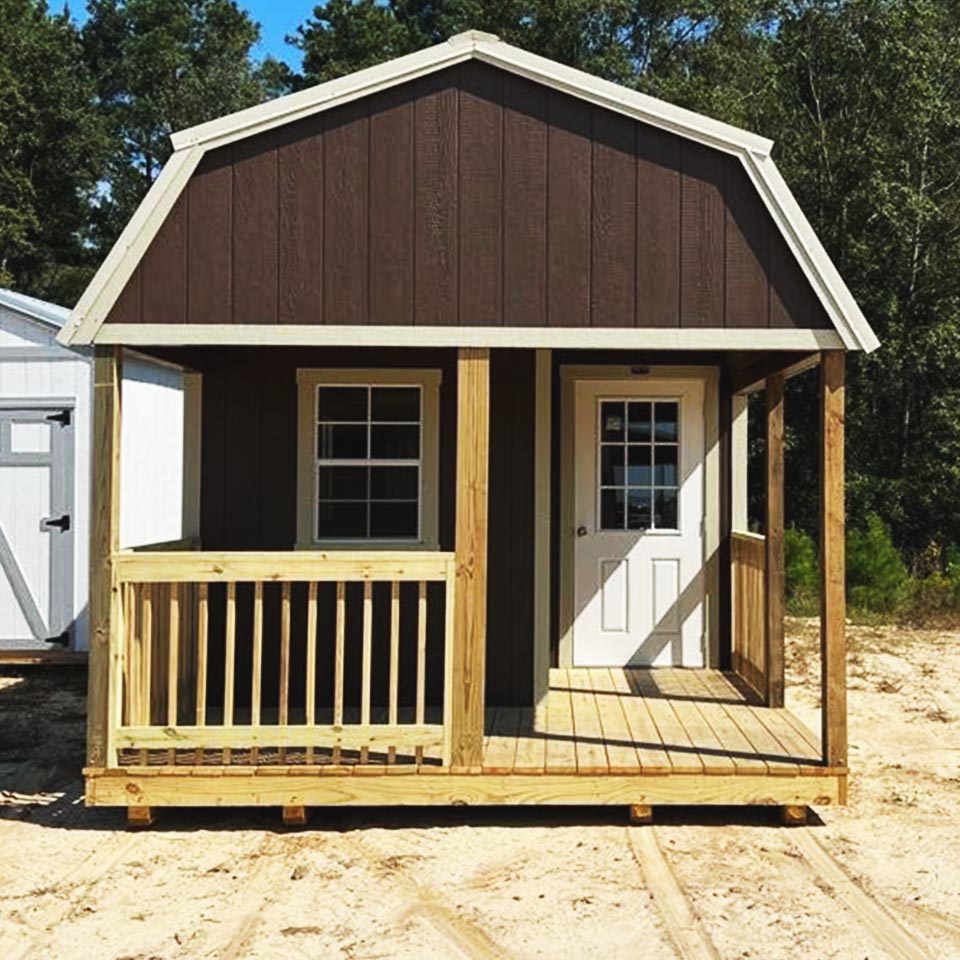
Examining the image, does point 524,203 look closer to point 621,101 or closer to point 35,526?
point 621,101

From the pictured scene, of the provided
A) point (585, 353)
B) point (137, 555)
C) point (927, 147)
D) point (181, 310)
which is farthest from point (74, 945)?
Result: point (927, 147)

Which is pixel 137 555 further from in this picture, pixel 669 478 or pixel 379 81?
pixel 669 478

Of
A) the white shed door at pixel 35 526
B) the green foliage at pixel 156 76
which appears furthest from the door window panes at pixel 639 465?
the green foliage at pixel 156 76

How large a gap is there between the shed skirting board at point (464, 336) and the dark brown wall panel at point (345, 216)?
109 mm

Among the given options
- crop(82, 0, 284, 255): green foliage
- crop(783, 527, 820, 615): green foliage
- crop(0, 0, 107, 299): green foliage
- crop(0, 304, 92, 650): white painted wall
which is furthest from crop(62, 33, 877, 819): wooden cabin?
crop(82, 0, 284, 255): green foliage

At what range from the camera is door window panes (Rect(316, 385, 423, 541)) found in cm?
627

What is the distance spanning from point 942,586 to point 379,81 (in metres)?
10.5

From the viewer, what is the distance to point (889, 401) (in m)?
16.0

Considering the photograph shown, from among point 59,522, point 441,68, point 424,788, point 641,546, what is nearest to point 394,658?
point 424,788

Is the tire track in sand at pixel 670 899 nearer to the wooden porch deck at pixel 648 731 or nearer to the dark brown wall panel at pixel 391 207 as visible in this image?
the wooden porch deck at pixel 648 731

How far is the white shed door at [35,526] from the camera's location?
28.7 feet

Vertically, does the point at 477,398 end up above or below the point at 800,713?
above

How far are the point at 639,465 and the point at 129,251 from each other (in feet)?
12.2

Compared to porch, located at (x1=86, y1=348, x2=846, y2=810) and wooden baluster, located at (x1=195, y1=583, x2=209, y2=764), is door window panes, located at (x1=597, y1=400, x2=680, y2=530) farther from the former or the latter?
wooden baluster, located at (x1=195, y1=583, x2=209, y2=764)
